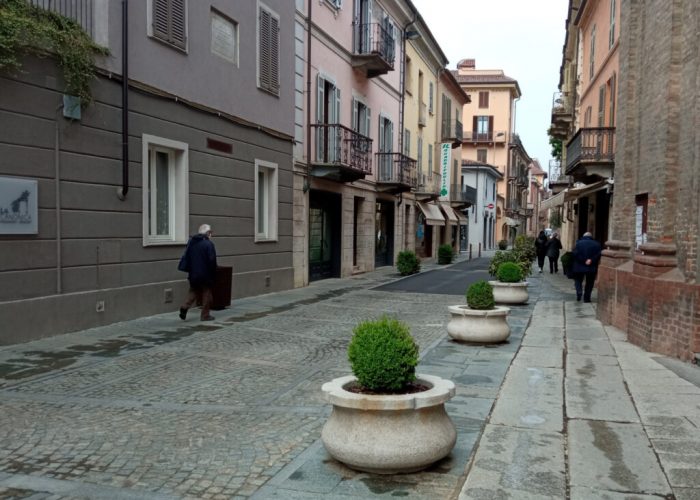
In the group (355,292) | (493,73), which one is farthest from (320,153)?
(493,73)

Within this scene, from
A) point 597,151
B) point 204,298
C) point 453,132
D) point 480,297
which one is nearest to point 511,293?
point 480,297

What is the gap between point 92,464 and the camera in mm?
4086

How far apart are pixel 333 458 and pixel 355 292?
11.9 m

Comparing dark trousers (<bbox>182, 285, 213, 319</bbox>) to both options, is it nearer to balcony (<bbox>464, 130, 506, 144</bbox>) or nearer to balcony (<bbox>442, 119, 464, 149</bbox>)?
balcony (<bbox>442, 119, 464, 149</bbox>)

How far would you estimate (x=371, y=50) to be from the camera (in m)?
20.8

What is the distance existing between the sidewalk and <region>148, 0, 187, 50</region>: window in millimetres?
5120

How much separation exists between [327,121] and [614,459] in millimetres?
15504

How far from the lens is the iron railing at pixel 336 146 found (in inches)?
680

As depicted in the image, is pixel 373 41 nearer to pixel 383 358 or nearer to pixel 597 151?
pixel 597 151

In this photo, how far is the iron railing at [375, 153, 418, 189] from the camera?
23.5 metres

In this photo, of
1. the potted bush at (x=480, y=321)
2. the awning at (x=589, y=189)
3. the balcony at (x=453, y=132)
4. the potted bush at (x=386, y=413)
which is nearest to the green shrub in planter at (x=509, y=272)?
the potted bush at (x=480, y=321)

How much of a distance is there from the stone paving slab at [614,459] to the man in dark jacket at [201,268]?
22.2ft

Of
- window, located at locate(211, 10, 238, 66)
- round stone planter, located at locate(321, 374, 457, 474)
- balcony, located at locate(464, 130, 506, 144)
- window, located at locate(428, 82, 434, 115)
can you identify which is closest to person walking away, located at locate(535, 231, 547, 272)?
window, located at locate(428, 82, 434, 115)

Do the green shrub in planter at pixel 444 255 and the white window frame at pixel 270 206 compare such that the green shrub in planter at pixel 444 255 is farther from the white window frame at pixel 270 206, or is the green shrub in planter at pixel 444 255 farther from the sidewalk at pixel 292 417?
the sidewalk at pixel 292 417
